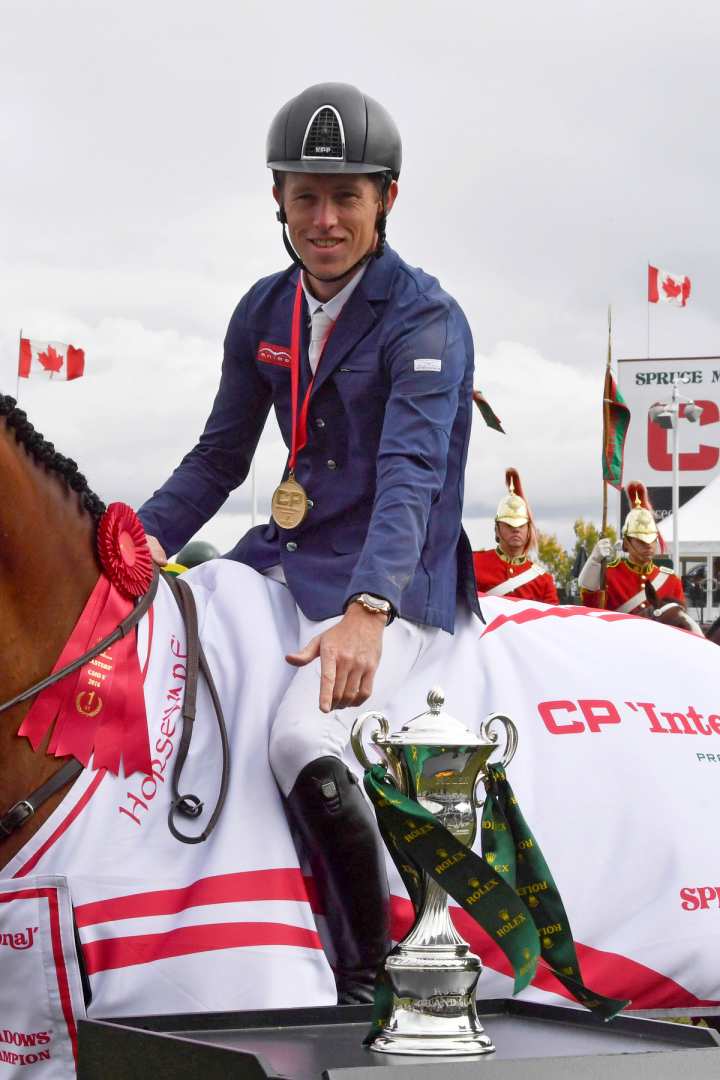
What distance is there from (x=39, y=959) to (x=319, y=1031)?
2.14 feet

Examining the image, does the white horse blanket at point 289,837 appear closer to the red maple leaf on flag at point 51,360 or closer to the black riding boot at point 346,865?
the black riding boot at point 346,865

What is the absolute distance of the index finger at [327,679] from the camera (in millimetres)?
2936

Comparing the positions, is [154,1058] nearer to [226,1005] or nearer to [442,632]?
[226,1005]

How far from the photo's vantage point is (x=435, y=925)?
8.33 feet

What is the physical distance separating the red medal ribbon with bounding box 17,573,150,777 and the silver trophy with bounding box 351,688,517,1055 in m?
0.70

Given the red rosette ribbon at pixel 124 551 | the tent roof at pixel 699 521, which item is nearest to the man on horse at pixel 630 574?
the red rosette ribbon at pixel 124 551

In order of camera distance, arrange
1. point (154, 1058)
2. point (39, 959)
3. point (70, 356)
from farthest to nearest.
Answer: point (70, 356) < point (39, 959) < point (154, 1058)

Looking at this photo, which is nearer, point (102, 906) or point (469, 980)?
point (469, 980)

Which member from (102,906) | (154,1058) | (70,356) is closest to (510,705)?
(102,906)

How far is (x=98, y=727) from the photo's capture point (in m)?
3.13

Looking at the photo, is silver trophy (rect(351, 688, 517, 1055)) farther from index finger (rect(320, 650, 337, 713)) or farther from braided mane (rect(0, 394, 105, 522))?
braided mane (rect(0, 394, 105, 522))

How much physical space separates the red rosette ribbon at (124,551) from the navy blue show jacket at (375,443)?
43 cm

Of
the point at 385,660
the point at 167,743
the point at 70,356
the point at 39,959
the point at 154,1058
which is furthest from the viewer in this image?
the point at 70,356

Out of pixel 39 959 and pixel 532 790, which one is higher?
pixel 532 790
